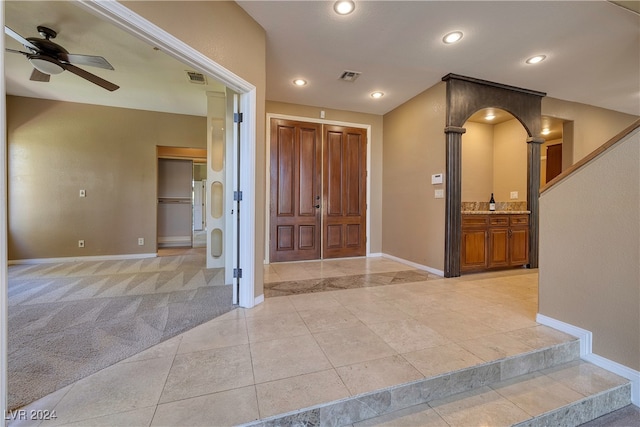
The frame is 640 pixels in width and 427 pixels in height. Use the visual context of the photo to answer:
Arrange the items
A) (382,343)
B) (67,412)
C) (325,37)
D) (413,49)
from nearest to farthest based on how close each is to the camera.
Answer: (67,412) < (382,343) < (325,37) < (413,49)

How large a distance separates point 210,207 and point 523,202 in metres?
5.02

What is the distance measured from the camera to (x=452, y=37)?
2588 millimetres

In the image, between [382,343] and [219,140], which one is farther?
[219,140]

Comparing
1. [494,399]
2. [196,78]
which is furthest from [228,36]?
[494,399]

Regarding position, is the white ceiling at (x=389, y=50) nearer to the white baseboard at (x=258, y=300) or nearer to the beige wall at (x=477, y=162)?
the beige wall at (x=477, y=162)

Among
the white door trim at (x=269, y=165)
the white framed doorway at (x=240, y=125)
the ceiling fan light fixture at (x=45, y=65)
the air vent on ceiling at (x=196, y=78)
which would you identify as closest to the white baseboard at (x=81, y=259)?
the white door trim at (x=269, y=165)

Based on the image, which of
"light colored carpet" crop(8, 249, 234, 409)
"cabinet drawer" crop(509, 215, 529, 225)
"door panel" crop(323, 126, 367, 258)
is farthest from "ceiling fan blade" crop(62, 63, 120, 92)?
"cabinet drawer" crop(509, 215, 529, 225)

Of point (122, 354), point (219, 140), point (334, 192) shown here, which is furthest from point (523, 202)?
point (122, 354)

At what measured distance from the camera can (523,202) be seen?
419 centimetres

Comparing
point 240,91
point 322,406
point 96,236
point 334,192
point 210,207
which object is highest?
point 240,91

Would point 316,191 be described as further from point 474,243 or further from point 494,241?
point 494,241

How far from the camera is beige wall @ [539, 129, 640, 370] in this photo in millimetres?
1647

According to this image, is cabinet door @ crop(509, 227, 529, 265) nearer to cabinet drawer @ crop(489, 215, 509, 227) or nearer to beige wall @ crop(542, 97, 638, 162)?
cabinet drawer @ crop(489, 215, 509, 227)

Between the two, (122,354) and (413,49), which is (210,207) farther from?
(413,49)
